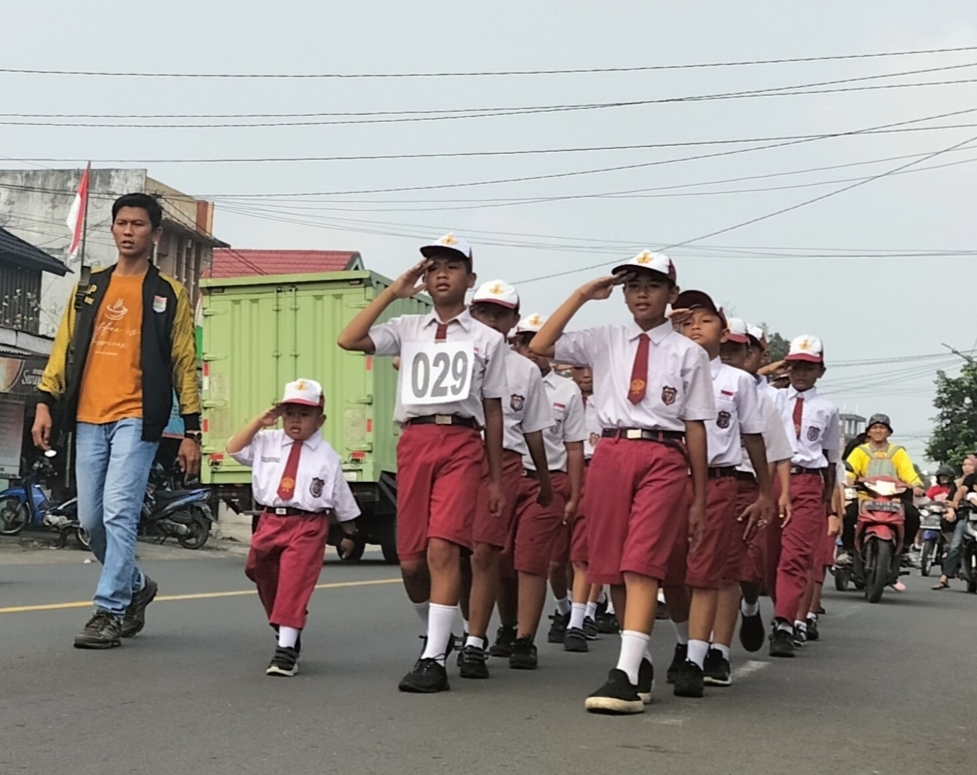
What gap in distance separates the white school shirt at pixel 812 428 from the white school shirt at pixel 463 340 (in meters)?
3.46

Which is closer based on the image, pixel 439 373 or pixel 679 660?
pixel 439 373

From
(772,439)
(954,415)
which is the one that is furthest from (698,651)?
(954,415)

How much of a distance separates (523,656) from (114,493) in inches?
89.7

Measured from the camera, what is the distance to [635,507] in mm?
6551

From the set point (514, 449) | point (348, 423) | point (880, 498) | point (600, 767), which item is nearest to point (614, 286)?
point (514, 449)

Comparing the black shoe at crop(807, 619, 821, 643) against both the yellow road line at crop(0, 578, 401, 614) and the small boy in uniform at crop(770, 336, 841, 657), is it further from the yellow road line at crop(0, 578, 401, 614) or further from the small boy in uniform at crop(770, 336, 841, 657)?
the yellow road line at crop(0, 578, 401, 614)

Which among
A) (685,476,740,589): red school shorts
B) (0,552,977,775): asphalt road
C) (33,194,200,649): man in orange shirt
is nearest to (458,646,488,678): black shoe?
(0,552,977,775): asphalt road

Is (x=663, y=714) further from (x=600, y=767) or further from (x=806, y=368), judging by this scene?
(x=806, y=368)

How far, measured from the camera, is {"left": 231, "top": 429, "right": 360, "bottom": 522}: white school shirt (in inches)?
299

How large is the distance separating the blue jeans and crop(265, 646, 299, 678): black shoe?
1.12 meters

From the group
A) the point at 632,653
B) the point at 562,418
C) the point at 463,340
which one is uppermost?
the point at 463,340

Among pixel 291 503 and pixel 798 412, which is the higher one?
pixel 798 412

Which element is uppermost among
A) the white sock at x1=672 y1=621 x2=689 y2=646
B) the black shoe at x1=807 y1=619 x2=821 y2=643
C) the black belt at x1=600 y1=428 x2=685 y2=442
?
the black belt at x1=600 y1=428 x2=685 y2=442

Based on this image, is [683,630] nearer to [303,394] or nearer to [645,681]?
[645,681]
